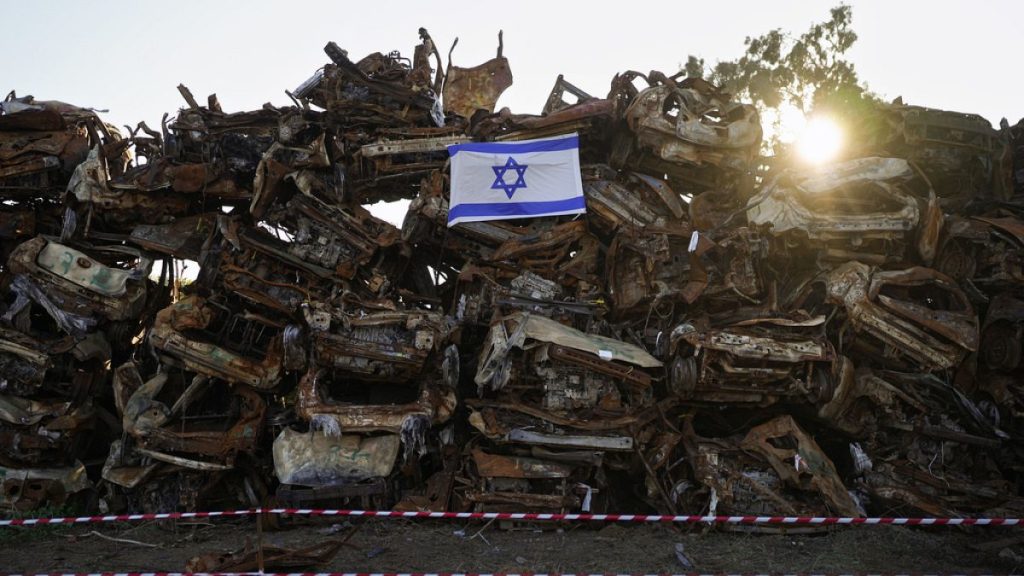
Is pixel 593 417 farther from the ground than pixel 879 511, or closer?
farther from the ground

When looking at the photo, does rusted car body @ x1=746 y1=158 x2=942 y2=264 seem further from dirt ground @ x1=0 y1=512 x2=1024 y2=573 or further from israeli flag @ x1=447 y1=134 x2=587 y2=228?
dirt ground @ x1=0 y1=512 x2=1024 y2=573

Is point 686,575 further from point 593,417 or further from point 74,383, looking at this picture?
point 74,383

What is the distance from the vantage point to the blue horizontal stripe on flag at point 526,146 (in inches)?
374

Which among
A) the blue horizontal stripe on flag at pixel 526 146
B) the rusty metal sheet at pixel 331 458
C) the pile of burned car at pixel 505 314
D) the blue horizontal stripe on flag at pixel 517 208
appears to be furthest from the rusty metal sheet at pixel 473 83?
the rusty metal sheet at pixel 331 458

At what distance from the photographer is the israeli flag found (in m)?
9.13

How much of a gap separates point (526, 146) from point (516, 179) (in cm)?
49

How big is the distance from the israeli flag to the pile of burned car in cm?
21

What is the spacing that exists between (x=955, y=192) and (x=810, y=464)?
16.1ft

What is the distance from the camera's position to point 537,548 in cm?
652

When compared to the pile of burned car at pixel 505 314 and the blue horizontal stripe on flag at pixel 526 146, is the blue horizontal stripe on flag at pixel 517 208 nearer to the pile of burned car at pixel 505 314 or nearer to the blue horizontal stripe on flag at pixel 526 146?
the pile of burned car at pixel 505 314

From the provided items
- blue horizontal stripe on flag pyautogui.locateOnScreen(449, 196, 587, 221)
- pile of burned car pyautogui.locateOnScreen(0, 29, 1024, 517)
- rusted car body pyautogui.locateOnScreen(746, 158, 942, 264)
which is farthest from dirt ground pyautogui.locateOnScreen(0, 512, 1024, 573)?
blue horizontal stripe on flag pyautogui.locateOnScreen(449, 196, 587, 221)

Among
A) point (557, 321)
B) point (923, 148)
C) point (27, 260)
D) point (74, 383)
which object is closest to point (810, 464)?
point (557, 321)

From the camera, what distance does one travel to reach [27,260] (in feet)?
28.4

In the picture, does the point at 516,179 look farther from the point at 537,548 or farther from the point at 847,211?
the point at 537,548
